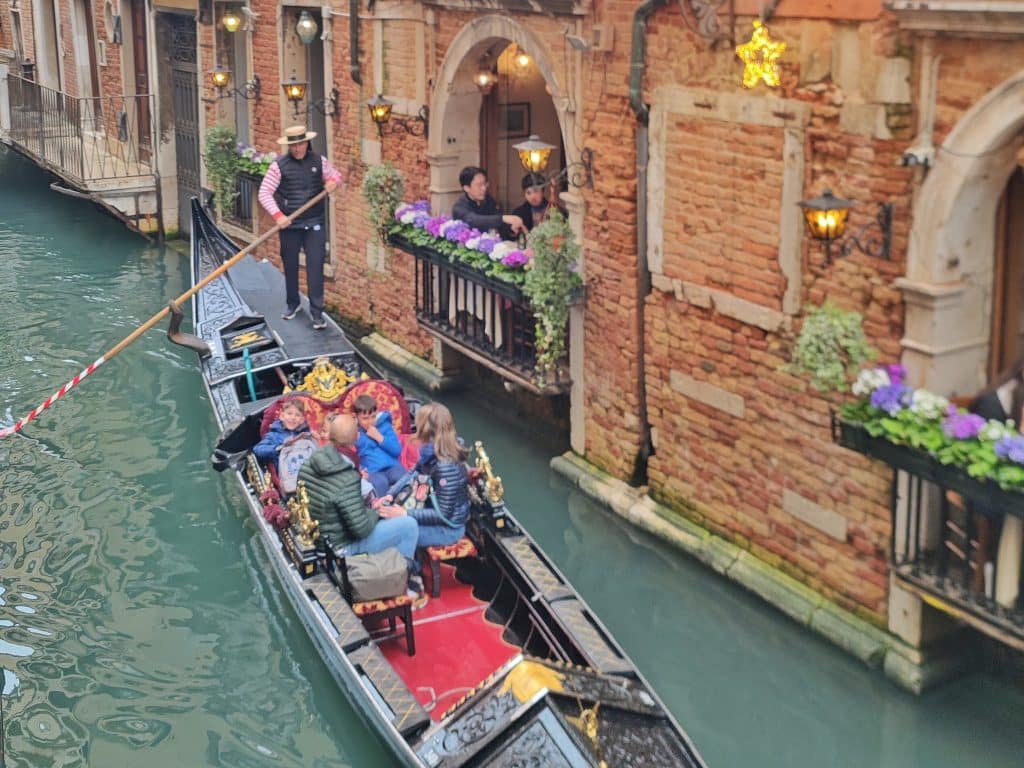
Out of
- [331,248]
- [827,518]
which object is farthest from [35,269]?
[827,518]

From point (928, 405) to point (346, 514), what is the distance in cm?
226

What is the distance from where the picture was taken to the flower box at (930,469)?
467 centimetres

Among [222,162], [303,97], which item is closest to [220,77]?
[222,162]

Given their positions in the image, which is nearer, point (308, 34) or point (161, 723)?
point (161, 723)

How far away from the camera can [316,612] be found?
17.6 feet

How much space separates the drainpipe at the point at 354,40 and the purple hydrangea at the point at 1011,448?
5.96 metres

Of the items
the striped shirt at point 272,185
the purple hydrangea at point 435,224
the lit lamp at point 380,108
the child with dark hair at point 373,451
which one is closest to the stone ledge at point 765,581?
the child with dark hair at point 373,451

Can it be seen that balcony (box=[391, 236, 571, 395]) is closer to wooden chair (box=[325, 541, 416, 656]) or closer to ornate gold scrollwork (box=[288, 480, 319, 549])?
ornate gold scrollwork (box=[288, 480, 319, 549])

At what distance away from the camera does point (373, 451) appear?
20.6ft

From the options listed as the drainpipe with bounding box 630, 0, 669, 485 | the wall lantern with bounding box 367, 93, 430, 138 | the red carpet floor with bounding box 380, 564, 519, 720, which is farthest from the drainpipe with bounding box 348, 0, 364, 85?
the red carpet floor with bounding box 380, 564, 519, 720

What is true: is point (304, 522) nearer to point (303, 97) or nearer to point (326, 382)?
point (326, 382)

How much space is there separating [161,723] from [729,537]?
8.68 feet

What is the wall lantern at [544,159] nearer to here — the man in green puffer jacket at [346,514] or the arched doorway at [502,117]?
the arched doorway at [502,117]

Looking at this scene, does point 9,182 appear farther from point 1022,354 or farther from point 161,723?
point 1022,354
